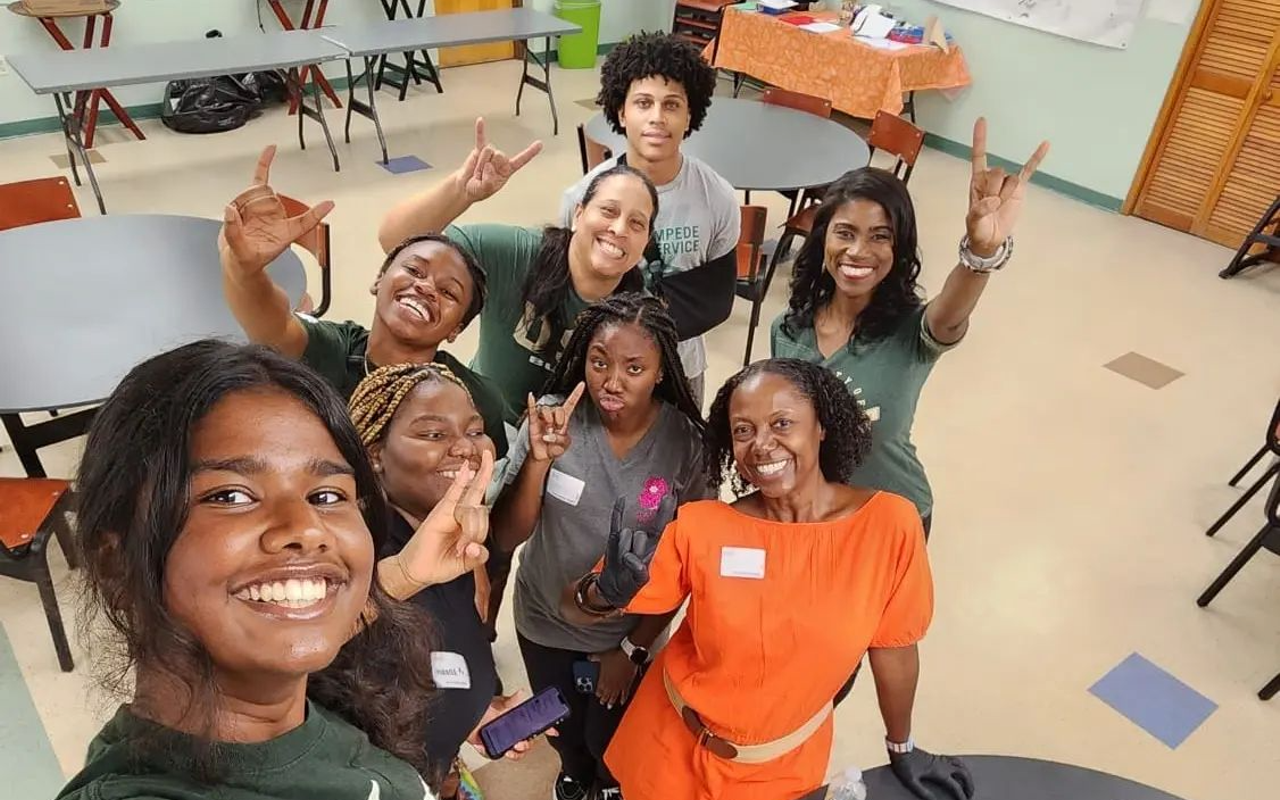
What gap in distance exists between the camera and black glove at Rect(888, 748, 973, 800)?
4.59 feet

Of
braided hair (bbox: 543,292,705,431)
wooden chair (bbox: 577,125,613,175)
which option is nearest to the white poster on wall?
wooden chair (bbox: 577,125,613,175)

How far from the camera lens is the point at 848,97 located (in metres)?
6.32

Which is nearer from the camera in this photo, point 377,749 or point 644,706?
point 377,749

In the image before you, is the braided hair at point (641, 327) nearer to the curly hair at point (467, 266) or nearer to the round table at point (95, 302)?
the curly hair at point (467, 266)

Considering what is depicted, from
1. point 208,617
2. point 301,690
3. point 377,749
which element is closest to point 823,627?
point 377,749

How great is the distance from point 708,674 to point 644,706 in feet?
0.58

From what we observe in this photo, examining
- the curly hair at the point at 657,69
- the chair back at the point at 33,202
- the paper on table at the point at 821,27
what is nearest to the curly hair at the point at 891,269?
the curly hair at the point at 657,69

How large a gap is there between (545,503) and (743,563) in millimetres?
463

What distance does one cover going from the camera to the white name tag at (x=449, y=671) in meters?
1.40

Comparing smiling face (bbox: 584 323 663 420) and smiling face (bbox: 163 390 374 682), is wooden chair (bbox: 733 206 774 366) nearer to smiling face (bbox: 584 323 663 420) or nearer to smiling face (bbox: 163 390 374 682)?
smiling face (bbox: 584 323 663 420)

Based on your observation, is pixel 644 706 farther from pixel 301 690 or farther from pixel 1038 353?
pixel 1038 353

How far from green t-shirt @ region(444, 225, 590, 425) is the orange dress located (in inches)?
26.1

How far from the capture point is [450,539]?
1249 millimetres

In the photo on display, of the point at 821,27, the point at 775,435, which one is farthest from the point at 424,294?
the point at 821,27
